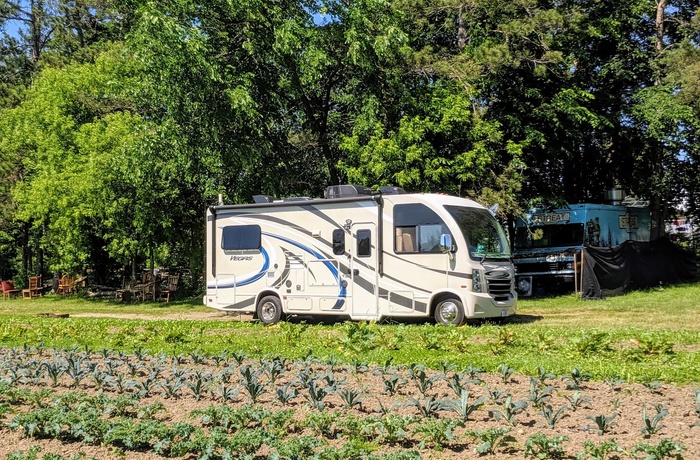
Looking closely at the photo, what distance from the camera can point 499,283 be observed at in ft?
47.2

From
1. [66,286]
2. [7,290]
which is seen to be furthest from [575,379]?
[7,290]

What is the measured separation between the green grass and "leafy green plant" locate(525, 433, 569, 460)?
2.72 meters

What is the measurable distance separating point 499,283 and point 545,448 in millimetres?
9771

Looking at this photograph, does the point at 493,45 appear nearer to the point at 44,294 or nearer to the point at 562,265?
the point at 562,265

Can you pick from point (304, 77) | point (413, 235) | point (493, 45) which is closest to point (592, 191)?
point (493, 45)

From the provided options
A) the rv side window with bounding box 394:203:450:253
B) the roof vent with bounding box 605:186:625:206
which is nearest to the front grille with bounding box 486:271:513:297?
the rv side window with bounding box 394:203:450:253

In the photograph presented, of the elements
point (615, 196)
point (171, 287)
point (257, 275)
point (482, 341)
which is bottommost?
point (482, 341)

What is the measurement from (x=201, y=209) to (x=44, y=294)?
11.0 metres

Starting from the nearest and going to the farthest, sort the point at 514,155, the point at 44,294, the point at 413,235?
1. the point at 413,235
2. the point at 514,155
3. the point at 44,294

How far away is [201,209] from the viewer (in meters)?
26.2

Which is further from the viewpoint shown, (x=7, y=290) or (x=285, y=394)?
(x=7, y=290)

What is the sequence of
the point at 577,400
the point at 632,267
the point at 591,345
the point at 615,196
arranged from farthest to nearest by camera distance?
the point at 615,196
the point at 632,267
the point at 591,345
the point at 577,400

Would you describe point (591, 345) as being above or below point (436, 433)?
above

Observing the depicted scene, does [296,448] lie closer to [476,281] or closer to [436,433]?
[436,433]
